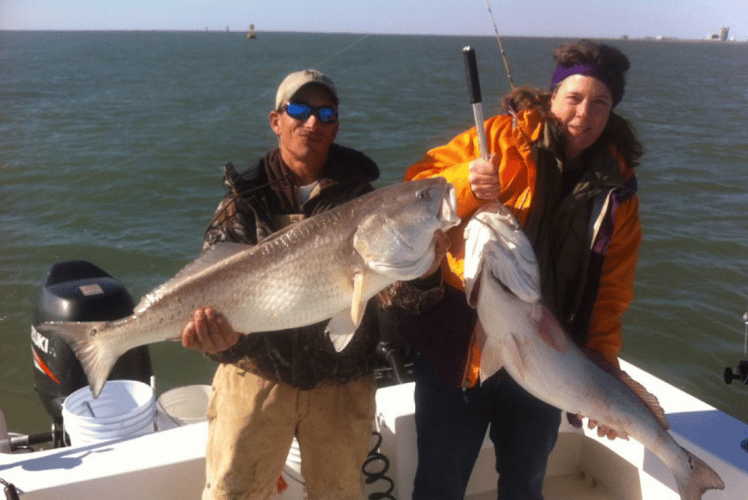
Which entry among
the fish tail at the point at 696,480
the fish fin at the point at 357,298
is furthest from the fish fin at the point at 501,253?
the fish tail at the point at 696,480

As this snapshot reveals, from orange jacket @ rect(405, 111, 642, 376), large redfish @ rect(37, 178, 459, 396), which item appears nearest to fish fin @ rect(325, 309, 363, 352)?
large redfish @ rect(37, 178, 459, 396)

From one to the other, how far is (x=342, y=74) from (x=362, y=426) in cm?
4634

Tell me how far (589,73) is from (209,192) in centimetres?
1482

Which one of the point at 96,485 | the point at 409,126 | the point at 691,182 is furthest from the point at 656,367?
the point at 409,126

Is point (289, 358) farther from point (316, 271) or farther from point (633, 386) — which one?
point (633, 386)

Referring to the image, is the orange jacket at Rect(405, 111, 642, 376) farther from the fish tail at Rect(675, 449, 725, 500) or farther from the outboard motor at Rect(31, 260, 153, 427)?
the outboard motor at Rect(31, 260, 153, 427)

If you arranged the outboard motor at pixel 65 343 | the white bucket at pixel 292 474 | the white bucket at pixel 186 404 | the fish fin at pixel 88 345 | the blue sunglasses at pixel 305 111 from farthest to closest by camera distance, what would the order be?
the outboard motor at pixel 65 343, the white bucket at pixel 186 404, the white bucket at pixel 292 474, the blue sunglasses at pixel 305 111, the fish fin at pixel 88 345

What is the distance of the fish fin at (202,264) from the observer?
2.90 metres

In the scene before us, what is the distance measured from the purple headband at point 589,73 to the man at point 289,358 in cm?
104

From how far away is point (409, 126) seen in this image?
24828 millimetres

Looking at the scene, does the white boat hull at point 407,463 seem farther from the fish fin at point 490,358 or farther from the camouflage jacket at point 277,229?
the fish fin at point 490,358

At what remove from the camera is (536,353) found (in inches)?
121

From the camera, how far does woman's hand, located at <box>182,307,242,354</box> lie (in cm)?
282

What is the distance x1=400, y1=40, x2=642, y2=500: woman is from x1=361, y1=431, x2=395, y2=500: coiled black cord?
0.59 meters
